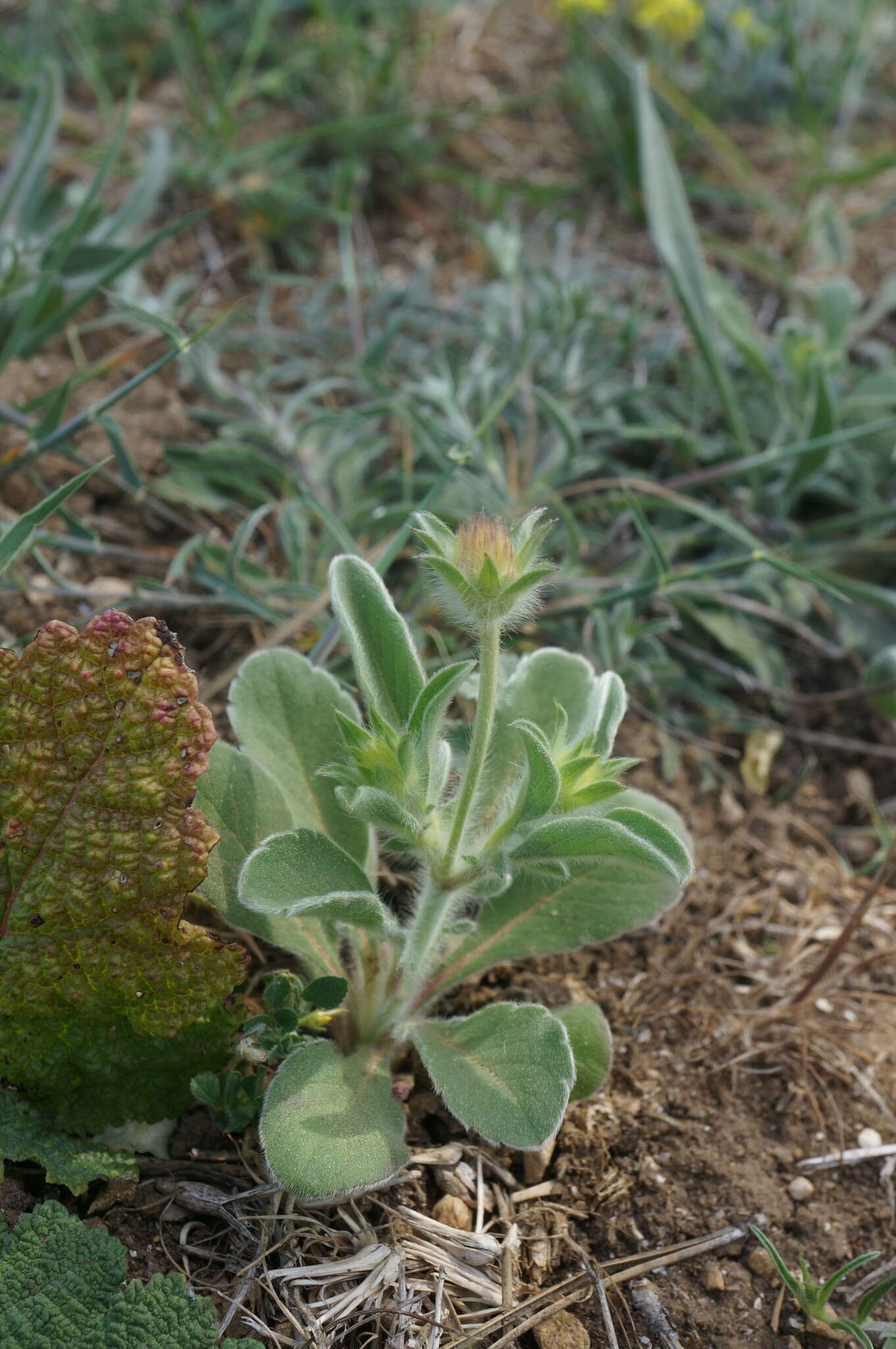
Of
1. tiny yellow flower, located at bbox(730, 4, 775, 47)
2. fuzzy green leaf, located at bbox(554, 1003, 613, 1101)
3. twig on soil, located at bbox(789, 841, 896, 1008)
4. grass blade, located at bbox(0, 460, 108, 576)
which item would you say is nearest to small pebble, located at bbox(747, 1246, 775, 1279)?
fuzzy green leaf, located at bbox(554, 1003, 613, 1101)

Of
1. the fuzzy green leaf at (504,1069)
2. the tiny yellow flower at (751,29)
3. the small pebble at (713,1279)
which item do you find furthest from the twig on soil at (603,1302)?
the tiny yellow flower at (751,29)

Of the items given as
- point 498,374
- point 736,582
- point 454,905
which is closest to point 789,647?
point 736,582

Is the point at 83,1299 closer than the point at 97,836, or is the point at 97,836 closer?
the point at 83,1299

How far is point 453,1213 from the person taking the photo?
5.73 feet

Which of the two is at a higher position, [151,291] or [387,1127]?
[151,291]

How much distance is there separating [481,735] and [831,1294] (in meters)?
1.02

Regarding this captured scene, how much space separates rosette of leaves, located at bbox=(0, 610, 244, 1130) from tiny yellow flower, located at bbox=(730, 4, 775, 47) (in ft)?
11.7

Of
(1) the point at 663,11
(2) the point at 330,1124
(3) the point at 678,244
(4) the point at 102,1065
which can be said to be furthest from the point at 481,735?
(1) the point at 663,11

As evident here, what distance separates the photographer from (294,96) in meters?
3.81

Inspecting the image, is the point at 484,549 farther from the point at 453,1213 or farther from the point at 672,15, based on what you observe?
the point at 672,15

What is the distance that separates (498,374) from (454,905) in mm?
1653

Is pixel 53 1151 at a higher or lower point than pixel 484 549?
lower

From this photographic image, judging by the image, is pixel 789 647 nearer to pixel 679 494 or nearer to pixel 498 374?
pixel 679 494

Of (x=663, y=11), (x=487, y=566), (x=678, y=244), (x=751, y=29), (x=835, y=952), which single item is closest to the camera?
(x=487, y=566)
